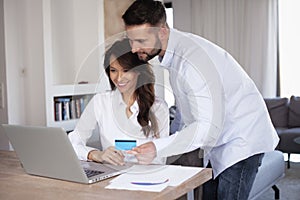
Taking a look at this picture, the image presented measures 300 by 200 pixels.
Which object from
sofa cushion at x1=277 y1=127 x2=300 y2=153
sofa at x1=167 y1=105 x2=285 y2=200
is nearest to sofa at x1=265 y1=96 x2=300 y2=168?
sofa cushion at x1=277 y1=127 x2=300 y2=153

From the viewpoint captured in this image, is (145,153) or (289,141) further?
(289,141)

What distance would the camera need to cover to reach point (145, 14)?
5.13 feet

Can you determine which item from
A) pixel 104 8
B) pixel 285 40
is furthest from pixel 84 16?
pixel 285 40

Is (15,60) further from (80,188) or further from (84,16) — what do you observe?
(80,188)

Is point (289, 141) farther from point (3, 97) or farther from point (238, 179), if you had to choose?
point (238, 179)

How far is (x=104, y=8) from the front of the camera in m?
4.15

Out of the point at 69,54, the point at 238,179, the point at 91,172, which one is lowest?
the point at 238,179

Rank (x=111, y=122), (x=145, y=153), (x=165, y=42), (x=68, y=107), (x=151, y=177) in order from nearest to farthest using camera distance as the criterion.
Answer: (x=151, y=177) < (x=145, y=153) < (x=165, y=42) < (x=111, y=122) < (x=68, y=107)

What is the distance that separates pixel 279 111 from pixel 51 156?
4.69 meters

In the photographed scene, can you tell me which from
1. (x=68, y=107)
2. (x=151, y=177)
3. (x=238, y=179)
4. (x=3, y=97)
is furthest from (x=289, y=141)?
(x=151, y=177)

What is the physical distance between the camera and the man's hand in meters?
1.49

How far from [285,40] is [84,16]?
3.23 metres

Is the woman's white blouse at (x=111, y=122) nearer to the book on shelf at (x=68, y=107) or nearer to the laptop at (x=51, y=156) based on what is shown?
the laptop at (x=51, y=156)

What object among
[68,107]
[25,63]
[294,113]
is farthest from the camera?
[294,113]
